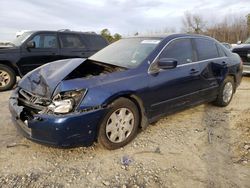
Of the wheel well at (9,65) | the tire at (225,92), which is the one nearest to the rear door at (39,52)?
the wheel well at (9,65)

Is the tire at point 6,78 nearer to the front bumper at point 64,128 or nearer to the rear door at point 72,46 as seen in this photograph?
the rear door at point 72,46

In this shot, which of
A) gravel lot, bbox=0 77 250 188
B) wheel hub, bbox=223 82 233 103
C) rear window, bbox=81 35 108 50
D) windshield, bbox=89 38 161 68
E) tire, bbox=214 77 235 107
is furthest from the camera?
rear window, bbox=81 35 108 50

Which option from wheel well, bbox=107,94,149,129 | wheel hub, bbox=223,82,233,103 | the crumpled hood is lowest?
wheel hub, bbox=223,82,233,103

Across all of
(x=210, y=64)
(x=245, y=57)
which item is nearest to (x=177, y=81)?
(x=210, y=64)

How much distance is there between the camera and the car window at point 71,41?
8.48 metres

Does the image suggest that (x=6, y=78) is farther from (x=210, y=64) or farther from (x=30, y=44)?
(x=210, y=64)

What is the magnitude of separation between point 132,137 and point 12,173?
63.4 inches

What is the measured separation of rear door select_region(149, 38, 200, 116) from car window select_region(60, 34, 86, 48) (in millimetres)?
4677

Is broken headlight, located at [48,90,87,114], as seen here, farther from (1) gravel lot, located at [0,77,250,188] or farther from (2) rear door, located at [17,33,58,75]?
(2) rear door, located at [17,33,58,75]

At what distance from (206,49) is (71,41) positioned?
4699mm

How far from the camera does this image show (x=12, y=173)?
10.1ft

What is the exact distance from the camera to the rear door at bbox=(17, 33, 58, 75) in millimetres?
7711

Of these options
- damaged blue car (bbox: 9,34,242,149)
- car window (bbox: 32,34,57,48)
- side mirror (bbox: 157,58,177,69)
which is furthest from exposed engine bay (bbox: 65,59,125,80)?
car window (bbox: 32,34,57,48)

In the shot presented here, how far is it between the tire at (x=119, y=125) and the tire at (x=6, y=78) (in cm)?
487
